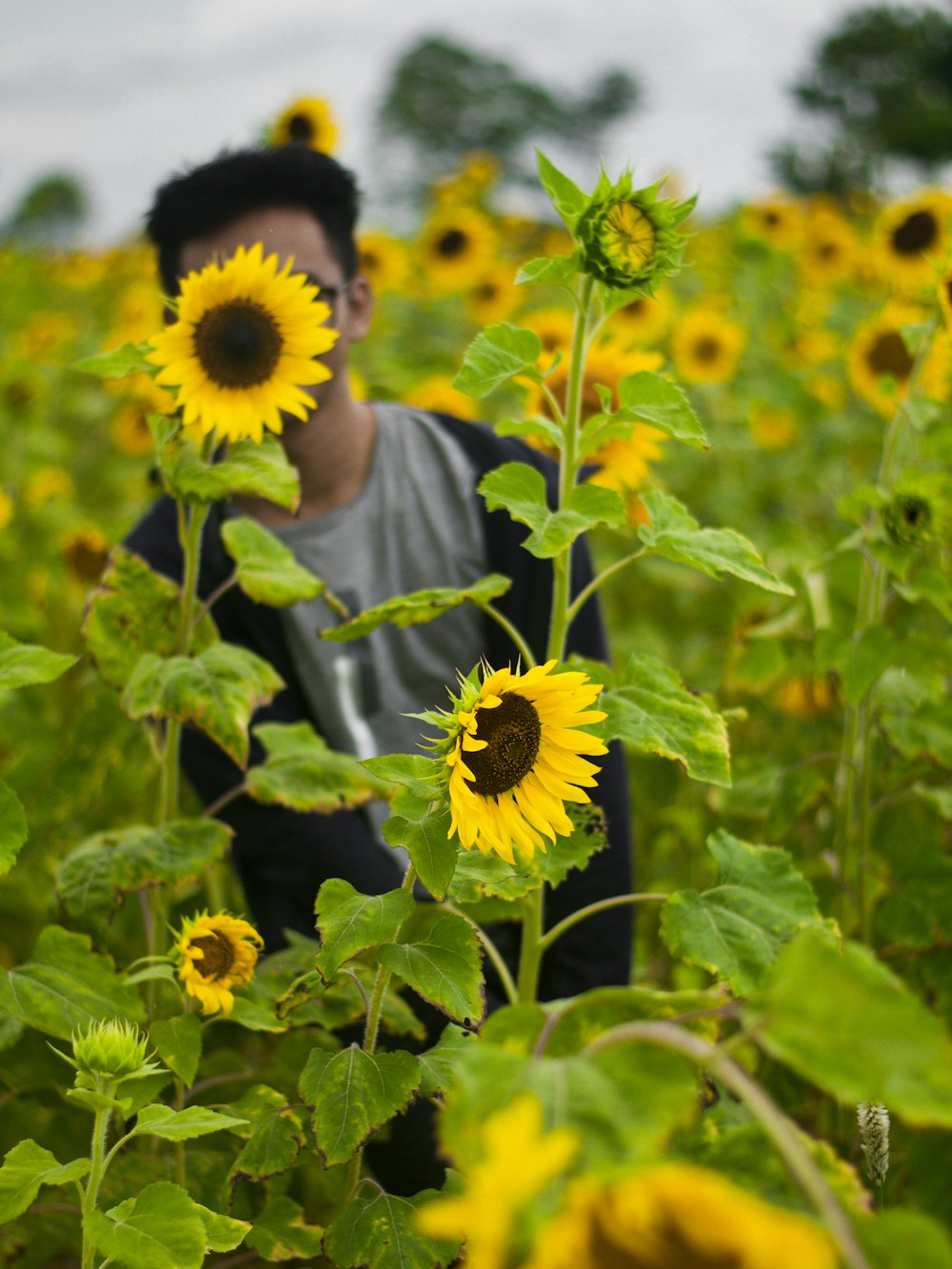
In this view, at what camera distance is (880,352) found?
253 cm

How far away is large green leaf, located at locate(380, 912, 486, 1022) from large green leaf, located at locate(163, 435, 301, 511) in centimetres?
40

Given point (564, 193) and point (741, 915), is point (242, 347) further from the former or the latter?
point (741, 915)

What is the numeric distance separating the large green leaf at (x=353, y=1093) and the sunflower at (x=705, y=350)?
2.72 m

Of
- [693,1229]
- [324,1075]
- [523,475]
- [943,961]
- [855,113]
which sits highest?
[855,113]

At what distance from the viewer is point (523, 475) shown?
942 millimetres

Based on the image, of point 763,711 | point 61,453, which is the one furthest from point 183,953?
point 61,453

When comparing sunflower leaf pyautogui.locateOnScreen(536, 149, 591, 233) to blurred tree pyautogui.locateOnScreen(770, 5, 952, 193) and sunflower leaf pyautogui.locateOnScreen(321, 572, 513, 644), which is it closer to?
sunflower leaf pyautogui.locateOnScreen(321, 572, 513, 644)

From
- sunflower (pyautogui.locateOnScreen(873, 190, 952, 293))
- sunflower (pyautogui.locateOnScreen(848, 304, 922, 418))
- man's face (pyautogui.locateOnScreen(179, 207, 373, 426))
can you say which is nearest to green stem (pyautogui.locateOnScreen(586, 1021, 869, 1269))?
man's face (pyautogui.locateOnScreen(179, 207, 373, 426))

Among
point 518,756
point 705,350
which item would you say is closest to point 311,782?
point 518,756

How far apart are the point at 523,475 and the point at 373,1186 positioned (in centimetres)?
59

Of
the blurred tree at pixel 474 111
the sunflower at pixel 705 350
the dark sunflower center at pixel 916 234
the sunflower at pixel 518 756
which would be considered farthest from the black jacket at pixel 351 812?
the blurred tree at pixel 474 111

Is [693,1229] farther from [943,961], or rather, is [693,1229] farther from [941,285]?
[941,285]

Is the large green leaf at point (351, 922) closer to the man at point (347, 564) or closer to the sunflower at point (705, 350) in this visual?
the man at point (347, 564)

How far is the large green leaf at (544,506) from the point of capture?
866 millimetres
